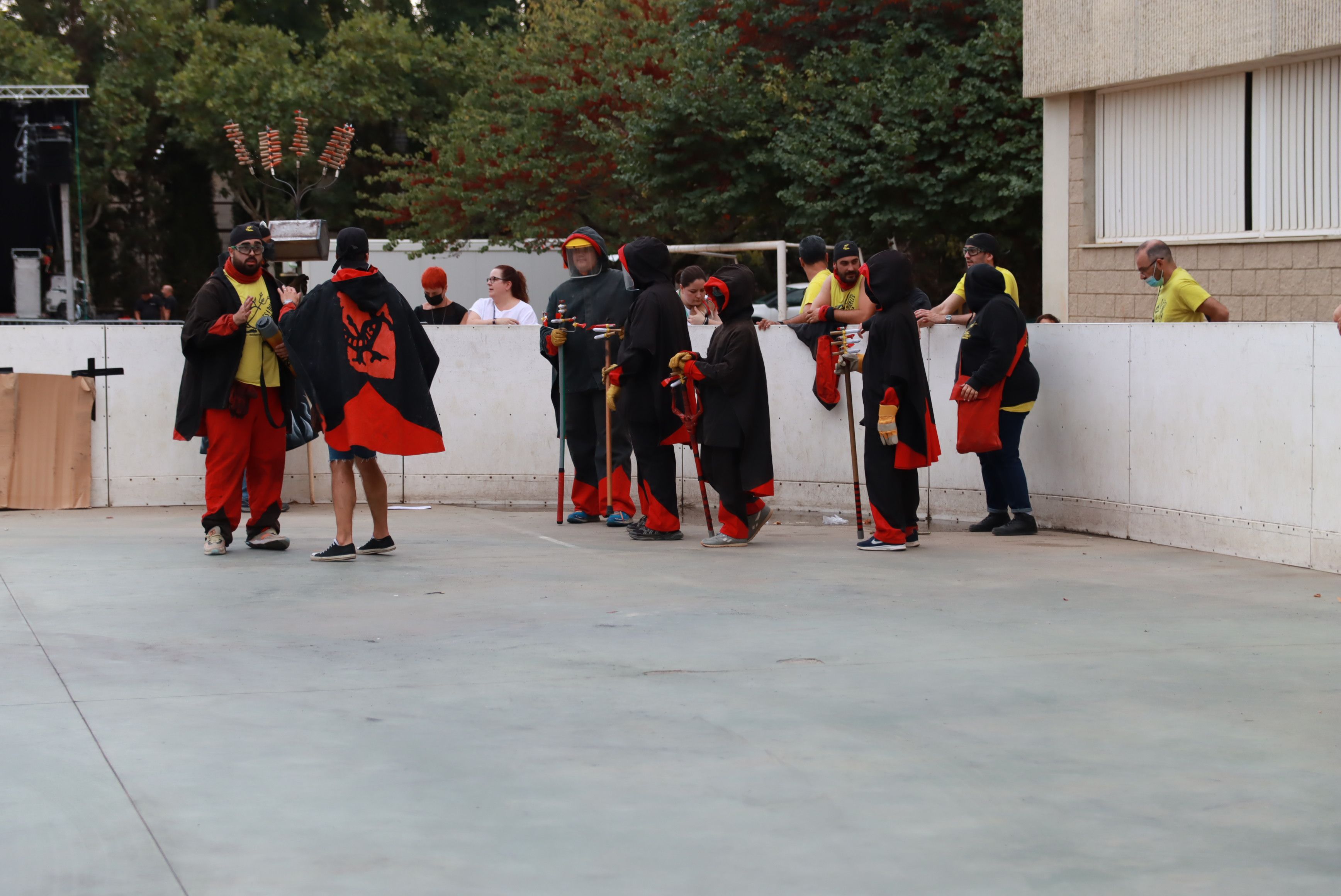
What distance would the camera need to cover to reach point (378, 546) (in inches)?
357

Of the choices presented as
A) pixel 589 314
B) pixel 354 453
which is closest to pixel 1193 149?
pixel 589 314

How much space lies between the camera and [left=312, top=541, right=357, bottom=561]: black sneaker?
28.7ft

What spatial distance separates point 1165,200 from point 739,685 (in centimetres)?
973

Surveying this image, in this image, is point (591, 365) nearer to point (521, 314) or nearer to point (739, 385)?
point (739, 385)

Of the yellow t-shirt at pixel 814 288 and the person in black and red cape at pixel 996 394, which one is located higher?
the yellow t-shirt at pixel 814 288

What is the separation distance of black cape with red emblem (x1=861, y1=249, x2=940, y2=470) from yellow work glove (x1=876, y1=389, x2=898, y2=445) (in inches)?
1.3

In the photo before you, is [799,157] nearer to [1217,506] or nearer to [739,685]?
[1217,506]

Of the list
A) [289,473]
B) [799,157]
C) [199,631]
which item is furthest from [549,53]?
[199,631]

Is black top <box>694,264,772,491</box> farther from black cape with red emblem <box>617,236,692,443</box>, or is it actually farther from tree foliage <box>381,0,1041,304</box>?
tree foliage <box>381,0,1041,304</box>

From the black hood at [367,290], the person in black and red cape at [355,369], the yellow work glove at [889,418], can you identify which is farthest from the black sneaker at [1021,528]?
the black hood at [367,290]

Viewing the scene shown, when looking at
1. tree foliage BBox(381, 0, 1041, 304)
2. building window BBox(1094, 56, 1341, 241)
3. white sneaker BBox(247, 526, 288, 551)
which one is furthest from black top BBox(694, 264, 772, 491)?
tree foliage BBox(381, 0, 1041, 304)

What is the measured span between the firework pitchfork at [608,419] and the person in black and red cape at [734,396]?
98 centimetres

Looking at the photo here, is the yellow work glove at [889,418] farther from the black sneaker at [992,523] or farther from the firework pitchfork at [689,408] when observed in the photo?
the black sneaker at [992,523]

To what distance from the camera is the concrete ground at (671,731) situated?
150 inches
